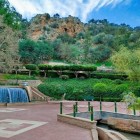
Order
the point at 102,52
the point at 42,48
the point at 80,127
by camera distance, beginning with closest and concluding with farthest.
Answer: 1. the point at 80,127
2. the point at 42,48
3. the point at 102,52

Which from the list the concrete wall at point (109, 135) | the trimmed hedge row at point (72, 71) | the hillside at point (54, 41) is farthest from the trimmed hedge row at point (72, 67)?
the concrete wall at point (109, 135)

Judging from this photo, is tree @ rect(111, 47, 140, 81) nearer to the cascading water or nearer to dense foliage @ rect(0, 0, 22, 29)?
the cascading water

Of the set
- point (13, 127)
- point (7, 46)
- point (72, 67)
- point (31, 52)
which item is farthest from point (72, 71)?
point (13, 127)

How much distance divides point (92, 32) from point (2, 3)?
50.1 m

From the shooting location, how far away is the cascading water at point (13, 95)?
89.5ft

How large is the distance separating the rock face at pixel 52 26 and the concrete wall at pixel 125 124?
64.2m

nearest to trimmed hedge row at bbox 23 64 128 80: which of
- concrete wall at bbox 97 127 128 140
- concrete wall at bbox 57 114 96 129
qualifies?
concrete wall at bbox 57 114 96 129

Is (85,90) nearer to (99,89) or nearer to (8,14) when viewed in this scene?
(99,89)

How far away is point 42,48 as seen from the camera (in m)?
55.7

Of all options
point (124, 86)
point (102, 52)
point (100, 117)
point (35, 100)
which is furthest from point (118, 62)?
point (102, 52)

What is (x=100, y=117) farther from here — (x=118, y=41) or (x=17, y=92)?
(x=118, y=41)

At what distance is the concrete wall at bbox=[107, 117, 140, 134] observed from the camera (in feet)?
51.2

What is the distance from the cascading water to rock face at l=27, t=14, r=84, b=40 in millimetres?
52151

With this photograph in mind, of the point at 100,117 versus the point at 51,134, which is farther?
the point at 100,117
